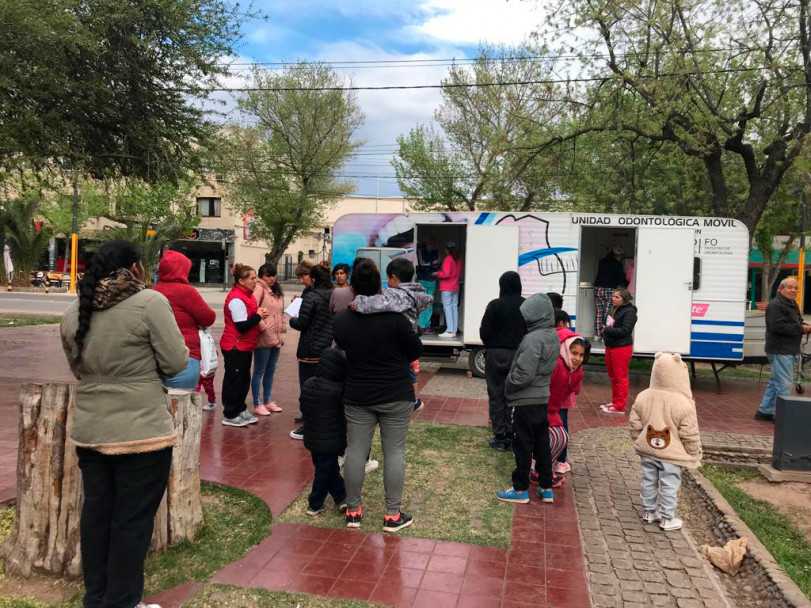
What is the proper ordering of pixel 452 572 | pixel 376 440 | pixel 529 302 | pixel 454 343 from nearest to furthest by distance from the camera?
pixel 452 572 → pixel 529 302 → pixel 376 440 → pixel 454 343

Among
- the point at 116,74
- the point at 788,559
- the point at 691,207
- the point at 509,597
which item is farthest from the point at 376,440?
the point at 691,207

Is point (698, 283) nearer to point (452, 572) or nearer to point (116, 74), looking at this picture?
point (452, 572)

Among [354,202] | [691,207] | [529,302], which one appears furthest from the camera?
[354,202]

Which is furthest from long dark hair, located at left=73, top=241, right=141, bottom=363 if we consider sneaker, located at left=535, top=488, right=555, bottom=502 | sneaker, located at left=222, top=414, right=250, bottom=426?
sneaker, located at left=222, top=414, right=250, bottom=426

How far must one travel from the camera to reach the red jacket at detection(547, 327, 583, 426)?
5129 millimetres

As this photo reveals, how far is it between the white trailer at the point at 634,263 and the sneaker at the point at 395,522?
6.17 meters

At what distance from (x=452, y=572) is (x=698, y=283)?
26.1 ft

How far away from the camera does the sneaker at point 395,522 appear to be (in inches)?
169

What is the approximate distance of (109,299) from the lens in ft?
9.45

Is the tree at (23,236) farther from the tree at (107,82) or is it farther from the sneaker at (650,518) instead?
the sneaker at (650,518)

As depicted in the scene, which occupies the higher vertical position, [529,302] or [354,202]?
[354,202]

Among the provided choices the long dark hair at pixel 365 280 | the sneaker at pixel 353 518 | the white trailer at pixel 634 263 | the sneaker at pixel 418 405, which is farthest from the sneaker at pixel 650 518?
the white trailer at pixel 634 263

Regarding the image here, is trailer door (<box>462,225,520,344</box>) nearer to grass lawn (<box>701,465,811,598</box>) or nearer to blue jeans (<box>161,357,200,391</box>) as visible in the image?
grass lawn (<box>701,465,811,598</box>)

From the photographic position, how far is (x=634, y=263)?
408 inches
